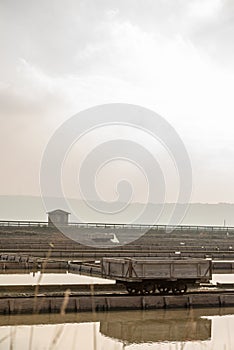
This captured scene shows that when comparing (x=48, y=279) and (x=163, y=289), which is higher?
(x=48, y=279)

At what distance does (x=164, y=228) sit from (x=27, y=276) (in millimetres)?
81919

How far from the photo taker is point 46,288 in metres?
23.8

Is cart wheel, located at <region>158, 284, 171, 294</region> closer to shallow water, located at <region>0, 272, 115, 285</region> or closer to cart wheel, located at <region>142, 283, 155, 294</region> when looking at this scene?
cart wheel, located at <region>142, 283, 155, 294</region>

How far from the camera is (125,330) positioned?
15.0m

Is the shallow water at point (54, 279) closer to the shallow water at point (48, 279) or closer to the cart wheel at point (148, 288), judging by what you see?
the shallow water at point (48, 279)

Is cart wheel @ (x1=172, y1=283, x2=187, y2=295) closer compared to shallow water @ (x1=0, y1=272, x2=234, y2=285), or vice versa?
cart wheel @ (x1=172, y1=283, x2=187, y2=295)

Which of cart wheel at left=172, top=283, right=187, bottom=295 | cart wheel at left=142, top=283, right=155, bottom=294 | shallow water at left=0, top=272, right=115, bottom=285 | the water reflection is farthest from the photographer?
shallow water at left=0, top=272, right=115, bottom=285

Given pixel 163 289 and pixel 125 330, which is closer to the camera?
pixel 125 330

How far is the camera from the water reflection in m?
13.1

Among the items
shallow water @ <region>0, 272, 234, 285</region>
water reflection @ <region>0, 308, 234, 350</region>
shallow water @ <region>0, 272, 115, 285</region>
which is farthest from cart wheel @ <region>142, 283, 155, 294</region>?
shallow water @ <region>0, 272, 115, 285</region>

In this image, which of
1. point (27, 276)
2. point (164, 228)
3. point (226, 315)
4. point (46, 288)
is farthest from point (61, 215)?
point (226, 315)

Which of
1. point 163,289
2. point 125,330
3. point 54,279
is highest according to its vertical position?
point 54,279

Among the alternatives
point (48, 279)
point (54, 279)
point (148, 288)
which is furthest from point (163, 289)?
point (48, 279)

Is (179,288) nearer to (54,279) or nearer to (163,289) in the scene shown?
(163,289)
